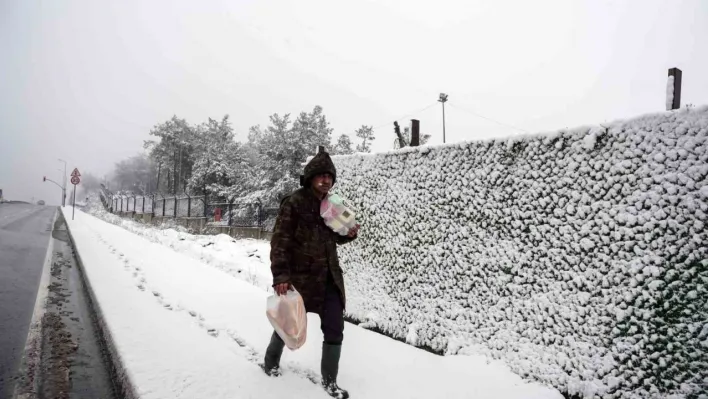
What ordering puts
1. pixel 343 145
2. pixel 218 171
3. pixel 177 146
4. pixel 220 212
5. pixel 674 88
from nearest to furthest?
1. pixel 674 88
2. pixel 220 212
3. pixel 343 145
4. pixel 218 171
5. pixel 177 146

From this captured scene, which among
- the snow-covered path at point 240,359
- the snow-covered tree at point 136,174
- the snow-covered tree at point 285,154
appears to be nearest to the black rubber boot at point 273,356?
the snow-covered path at point 240,359

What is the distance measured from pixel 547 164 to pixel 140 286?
552cm

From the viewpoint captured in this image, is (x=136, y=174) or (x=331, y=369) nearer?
(x=331, y=369)

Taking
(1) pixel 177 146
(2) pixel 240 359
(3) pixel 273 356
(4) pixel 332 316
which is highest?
(1) pixel 177 146

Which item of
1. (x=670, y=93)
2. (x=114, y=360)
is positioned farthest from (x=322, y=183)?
(x=670, y=93)

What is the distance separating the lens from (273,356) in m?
2.96

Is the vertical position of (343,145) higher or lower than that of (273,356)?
higher

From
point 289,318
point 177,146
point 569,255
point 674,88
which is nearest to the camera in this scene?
point 289,318

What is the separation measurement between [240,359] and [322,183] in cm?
172

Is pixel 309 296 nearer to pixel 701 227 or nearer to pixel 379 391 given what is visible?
pixel 379 391

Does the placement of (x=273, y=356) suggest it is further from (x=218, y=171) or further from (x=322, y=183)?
(x=218, y=171)

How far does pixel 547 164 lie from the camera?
123 inches

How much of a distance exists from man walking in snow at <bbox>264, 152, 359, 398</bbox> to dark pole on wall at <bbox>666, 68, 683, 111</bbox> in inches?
106

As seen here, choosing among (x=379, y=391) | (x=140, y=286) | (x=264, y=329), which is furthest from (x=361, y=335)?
(x=140, y=286)
